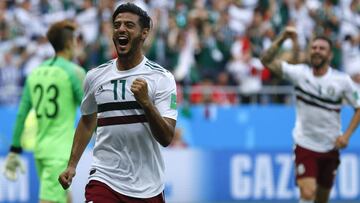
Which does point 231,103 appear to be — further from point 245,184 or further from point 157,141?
point 157,141

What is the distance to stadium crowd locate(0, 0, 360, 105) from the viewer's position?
66.3ft

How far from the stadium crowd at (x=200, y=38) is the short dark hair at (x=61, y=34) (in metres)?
8.92

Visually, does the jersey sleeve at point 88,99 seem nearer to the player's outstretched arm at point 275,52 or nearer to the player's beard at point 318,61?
the player's outstretched arm at point 275,52

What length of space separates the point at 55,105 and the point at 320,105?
3.38 m

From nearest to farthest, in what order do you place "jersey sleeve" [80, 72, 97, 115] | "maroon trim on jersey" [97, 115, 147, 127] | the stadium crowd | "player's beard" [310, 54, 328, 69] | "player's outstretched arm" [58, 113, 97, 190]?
"maroon trim on jersey" [97, 115, 147, 127] < "jersey sleeve" [80, 72, 97, 115] < "player's outstretched arm" [58, 113, 97, 190] < "player's beard" [310, 54, 328, 69] < the stadium crowd

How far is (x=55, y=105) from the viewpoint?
413 inches

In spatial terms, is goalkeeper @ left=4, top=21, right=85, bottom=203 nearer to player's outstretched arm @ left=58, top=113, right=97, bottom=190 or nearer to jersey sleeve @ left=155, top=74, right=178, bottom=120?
player's outstretched arm @ left=58, top=113, right=97, bottom=190

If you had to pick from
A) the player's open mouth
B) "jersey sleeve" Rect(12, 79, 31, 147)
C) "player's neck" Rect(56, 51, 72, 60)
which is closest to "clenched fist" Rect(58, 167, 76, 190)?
the player's open mouth

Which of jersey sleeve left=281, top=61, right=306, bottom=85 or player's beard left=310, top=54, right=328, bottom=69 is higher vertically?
player's beard left=310, top=54, right=328, bottom=69

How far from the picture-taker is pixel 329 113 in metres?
12.0

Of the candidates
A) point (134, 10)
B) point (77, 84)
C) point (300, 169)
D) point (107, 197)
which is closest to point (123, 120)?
point (107, 197)

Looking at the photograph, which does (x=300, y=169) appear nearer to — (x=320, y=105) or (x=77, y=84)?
(x=320, y=105)

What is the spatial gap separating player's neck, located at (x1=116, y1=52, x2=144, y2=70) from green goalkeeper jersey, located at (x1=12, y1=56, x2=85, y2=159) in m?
3.01

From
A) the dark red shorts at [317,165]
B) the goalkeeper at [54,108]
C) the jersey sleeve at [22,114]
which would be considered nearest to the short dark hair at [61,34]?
the goalkeeper at [54,108]
